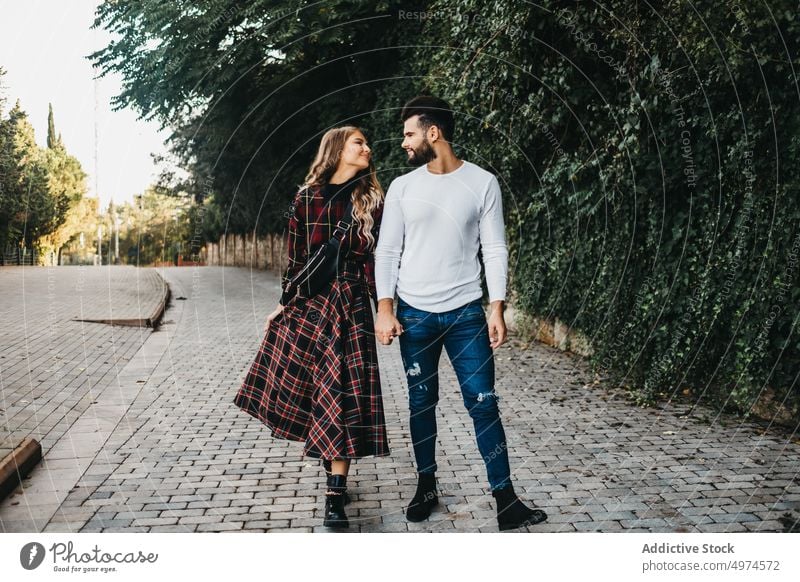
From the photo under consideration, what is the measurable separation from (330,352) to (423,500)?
3.23 ft

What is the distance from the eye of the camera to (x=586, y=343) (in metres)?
9.20

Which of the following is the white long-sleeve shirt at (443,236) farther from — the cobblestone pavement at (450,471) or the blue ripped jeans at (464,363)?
the cobblestone pavement at (450,471)

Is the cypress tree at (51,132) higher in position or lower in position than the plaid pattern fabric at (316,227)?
higher

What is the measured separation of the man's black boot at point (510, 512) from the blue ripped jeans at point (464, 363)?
1.9 inches

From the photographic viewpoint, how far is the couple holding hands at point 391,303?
3.98 meters

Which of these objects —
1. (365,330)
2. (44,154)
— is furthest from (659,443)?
(44,154)

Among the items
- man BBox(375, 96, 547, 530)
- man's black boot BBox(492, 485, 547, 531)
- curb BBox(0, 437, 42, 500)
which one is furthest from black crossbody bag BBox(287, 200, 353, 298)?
curb BBox(0, 437, 42, 500)

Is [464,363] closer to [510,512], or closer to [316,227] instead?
[510,512]

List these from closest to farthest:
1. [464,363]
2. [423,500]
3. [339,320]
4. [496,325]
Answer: [496,325]
[464,363]
[339,320]
[423,500]

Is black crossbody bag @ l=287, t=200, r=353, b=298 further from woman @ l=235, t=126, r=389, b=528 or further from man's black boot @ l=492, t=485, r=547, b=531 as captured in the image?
man's black boot @ l=492, t=485, r=547, b=531

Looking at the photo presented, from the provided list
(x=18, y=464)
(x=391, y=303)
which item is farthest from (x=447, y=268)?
(x=18, y=464)

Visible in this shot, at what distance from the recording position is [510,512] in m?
4.06

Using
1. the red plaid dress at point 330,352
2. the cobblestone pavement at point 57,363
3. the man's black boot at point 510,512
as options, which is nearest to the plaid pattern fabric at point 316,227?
the red plaid dress at point 330,352
